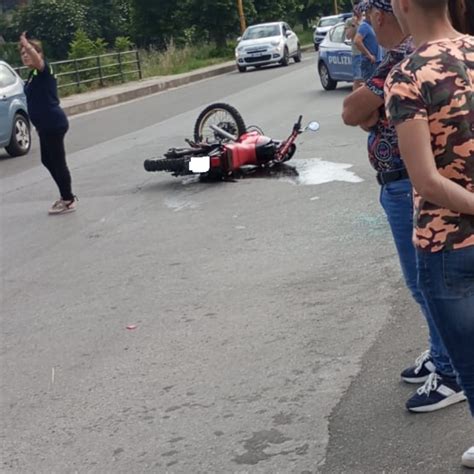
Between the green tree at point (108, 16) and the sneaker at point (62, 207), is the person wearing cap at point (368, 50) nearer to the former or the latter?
the sneaker at point (62, 207)

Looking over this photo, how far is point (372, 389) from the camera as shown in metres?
4.58

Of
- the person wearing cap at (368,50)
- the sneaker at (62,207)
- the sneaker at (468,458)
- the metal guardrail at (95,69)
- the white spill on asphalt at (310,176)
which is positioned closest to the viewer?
the sneaker at (468,458)

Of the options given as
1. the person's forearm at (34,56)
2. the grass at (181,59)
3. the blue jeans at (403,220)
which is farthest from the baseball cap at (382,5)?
the grass at (181,59)

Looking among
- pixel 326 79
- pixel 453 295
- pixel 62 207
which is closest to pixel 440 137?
pixel 453 295

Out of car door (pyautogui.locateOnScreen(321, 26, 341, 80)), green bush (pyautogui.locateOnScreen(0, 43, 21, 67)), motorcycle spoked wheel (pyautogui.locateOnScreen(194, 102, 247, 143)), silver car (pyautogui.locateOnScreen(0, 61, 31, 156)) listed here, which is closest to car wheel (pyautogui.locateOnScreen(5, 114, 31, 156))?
silver car (pyautogui.locateOnScreen(0, 61, 31, 156))

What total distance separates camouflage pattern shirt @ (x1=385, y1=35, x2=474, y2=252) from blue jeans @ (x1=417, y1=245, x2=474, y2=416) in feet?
0.16

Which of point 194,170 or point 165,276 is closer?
point 165,276

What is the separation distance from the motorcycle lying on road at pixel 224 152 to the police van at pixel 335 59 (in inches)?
363

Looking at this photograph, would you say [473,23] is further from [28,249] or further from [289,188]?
[289,188]

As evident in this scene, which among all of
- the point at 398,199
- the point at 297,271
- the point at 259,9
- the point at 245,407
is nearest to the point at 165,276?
the point at 297,271

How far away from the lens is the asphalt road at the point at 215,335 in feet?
13.7

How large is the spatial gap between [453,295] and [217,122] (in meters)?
9.23

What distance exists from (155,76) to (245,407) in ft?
104

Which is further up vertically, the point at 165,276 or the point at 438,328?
the point at 438,328
